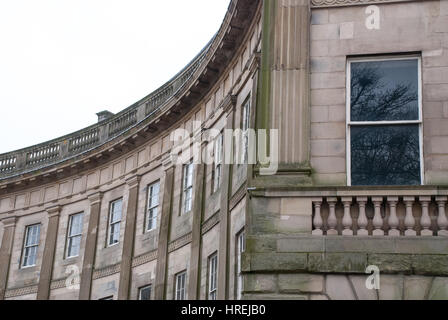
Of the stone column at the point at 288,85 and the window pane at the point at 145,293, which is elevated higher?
the stone column at the point at 288,85

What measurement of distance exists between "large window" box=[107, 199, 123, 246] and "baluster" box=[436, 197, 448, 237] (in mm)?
19807

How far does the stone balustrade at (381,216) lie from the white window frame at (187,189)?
1375cm

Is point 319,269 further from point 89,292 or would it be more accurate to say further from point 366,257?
point 89,292

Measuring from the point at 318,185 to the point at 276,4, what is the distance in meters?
3.99

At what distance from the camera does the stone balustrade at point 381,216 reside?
1411 cm

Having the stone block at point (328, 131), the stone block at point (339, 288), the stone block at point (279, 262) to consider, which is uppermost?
the stone block at point (328, 131)

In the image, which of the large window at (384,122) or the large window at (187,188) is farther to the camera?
the large window at (187,188)

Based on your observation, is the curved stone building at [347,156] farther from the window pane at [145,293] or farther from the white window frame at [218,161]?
the window pane at [145,293]

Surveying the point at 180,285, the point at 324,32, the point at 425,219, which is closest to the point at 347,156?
the point at 425,219

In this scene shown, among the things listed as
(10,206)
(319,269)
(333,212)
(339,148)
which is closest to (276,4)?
(339,148)

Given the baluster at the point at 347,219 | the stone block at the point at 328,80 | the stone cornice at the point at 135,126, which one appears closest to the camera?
the baluster at the point at 347,219

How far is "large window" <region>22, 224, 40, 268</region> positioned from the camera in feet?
120

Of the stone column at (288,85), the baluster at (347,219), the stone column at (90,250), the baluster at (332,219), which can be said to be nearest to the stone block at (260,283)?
the baluster at (332,219)
